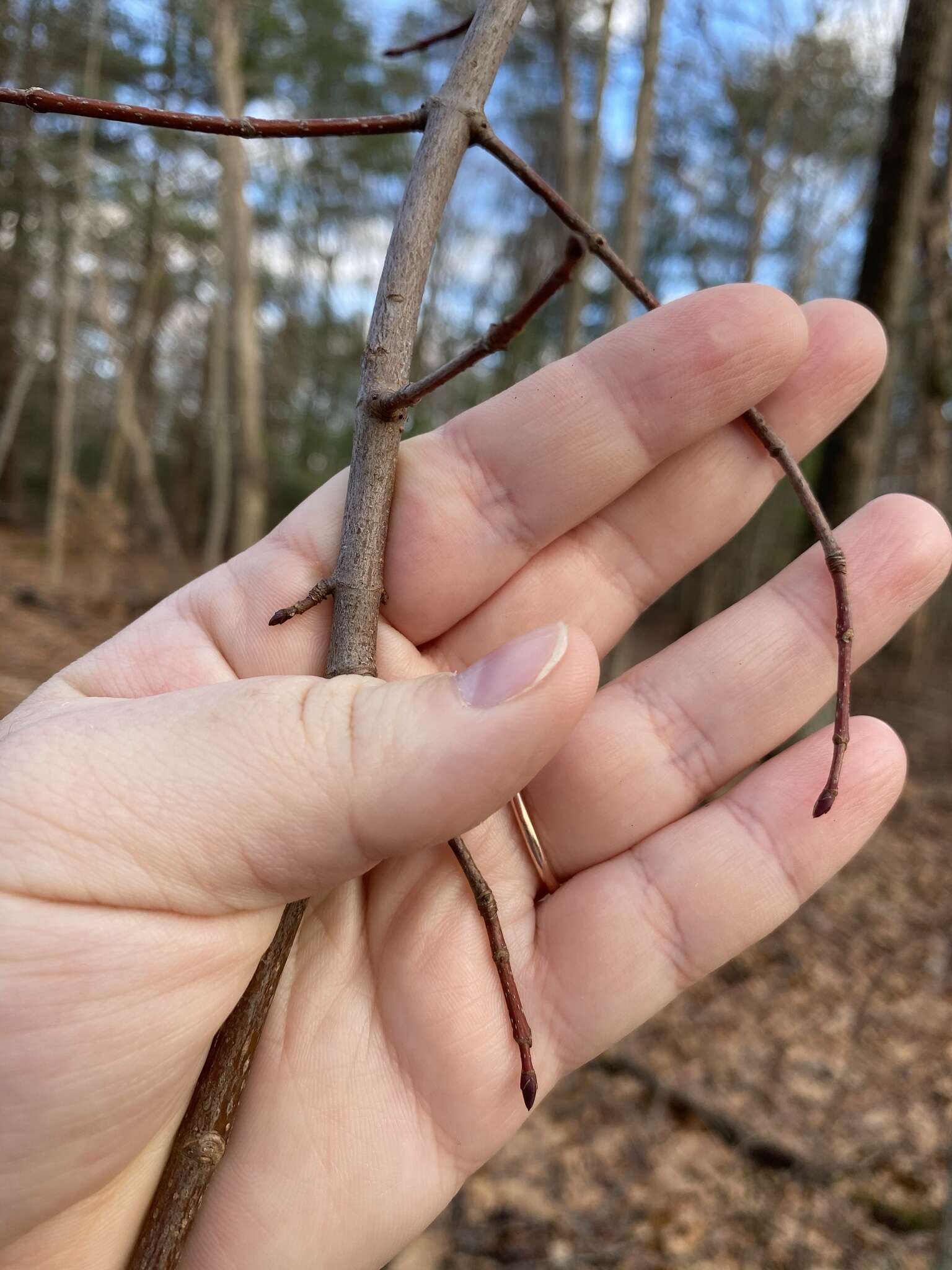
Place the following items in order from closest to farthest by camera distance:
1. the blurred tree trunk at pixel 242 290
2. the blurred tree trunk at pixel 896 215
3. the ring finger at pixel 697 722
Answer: the ring finger at pixel 697 722
the blurred tree trunk at pixel 896 215
the blurred tree trunk at pixel 242 290

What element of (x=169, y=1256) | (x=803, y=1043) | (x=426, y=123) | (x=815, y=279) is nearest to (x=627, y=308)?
(x=426, y=123)

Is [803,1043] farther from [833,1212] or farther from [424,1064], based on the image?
[424,1064]

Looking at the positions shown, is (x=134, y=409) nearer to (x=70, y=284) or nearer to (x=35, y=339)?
(x=70, y=284)

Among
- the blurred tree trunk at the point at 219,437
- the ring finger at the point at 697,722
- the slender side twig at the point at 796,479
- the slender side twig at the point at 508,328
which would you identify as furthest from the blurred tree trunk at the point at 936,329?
the blurred tree trunk at the point at 219,437

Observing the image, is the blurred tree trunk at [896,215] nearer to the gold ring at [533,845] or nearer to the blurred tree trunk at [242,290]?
the gold ring at [533,845]

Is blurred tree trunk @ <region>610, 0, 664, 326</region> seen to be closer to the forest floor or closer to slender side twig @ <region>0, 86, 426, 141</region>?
slender side twig @ <region>0, 86, 426, 141</region>

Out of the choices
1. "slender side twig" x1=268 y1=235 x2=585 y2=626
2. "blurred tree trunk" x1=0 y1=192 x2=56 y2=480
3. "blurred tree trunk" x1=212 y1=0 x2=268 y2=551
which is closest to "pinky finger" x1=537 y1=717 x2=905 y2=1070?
"slender side twig" x1=268 y1=235 x2=585 y2=626
